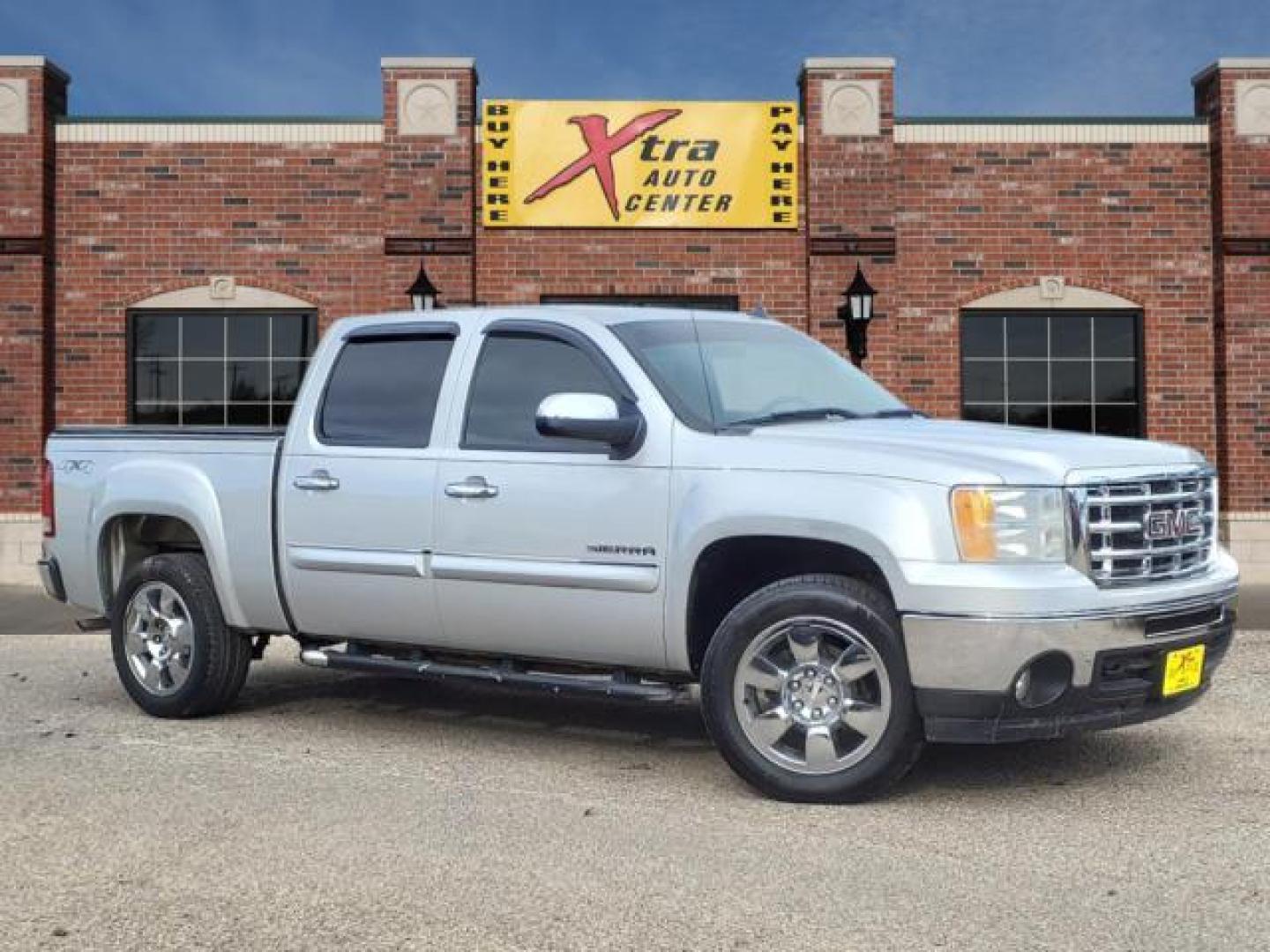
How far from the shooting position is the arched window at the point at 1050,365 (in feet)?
56.9

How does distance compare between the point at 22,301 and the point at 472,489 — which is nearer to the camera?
the point at 472,489

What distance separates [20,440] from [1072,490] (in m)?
14.6

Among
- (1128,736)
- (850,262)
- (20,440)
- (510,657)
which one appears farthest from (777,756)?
(20,440)

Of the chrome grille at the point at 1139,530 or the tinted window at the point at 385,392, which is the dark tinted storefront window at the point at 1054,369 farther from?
the chrome grille at the point at 1139,530

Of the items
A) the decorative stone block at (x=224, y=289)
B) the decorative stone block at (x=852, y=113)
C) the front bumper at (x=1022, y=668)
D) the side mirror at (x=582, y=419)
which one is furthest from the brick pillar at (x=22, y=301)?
the front bumper at (x=1022, y=668)

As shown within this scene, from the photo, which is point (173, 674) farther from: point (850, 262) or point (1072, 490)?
point (850, 262)

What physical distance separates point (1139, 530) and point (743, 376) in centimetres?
185

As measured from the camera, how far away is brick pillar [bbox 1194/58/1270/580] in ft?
56.4

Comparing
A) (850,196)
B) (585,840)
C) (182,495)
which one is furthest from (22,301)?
(585,840)

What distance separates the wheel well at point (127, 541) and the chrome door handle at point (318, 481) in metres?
1.17

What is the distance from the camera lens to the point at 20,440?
1720 cm

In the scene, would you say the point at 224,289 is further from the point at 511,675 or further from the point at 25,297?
the point at 511,675

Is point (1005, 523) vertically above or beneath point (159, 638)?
above

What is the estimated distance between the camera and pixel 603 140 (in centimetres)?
1714
